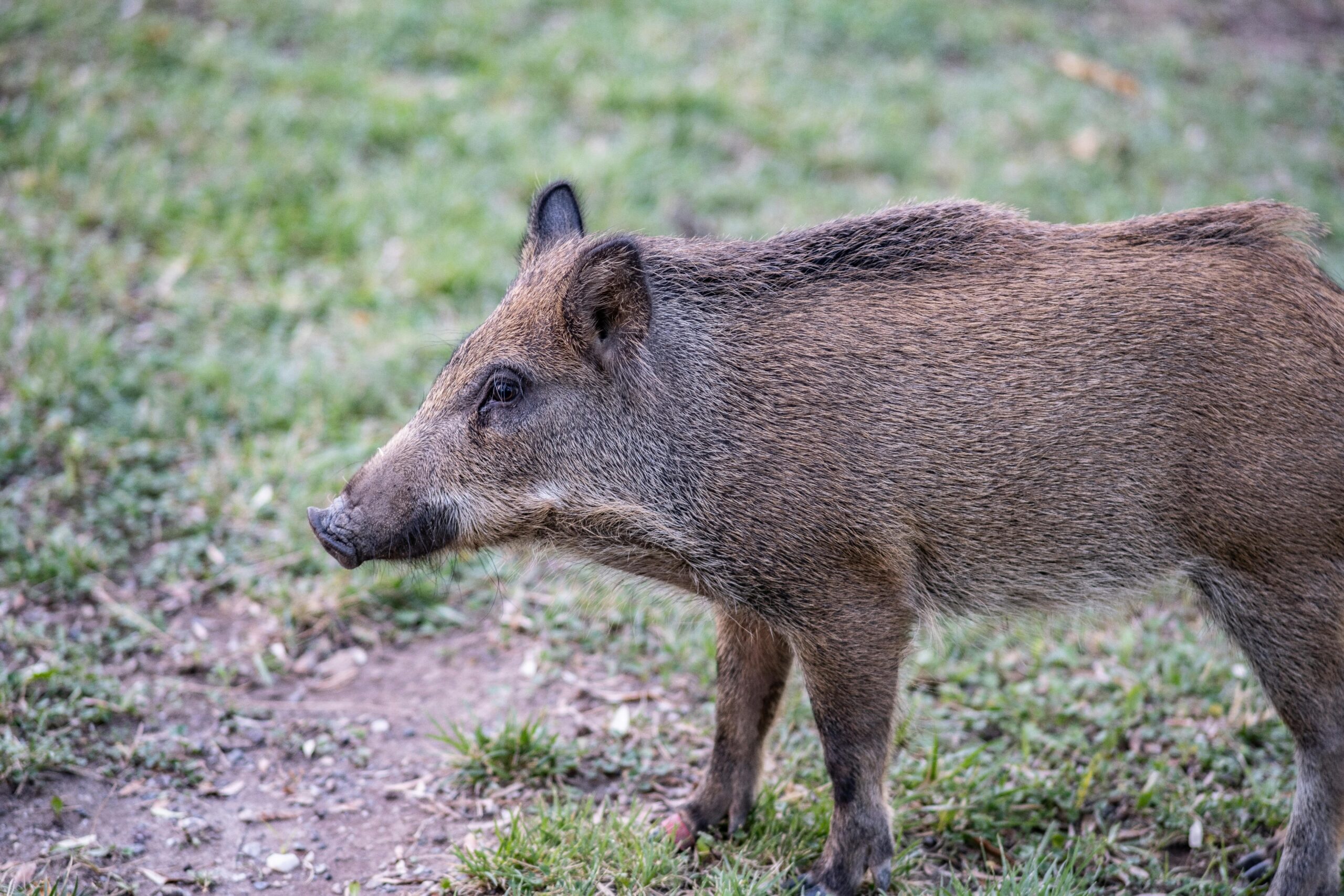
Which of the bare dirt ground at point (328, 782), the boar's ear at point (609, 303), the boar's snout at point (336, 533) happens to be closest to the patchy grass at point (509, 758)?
the bare dirt ground at point (328, 782)

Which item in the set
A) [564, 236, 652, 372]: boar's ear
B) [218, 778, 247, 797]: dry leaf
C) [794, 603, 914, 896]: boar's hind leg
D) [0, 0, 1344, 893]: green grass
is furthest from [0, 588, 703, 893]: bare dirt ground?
[564, 236, 652, 372]: boar's ear

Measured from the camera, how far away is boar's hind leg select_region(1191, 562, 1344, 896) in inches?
134

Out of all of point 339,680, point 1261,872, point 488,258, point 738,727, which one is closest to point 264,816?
point 339,680

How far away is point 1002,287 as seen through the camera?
3.57 meters

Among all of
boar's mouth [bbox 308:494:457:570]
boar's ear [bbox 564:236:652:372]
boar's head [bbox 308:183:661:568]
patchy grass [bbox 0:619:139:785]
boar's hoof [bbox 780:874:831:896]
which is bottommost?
boar's hoof [bbox 780:874:831:896]

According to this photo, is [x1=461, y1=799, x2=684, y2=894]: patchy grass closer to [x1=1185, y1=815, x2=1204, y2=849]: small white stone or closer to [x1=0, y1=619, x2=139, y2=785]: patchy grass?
[x1=0, y1=619, x2=139, y2=785]: patchy grass

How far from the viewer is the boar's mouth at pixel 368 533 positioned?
3371 mm

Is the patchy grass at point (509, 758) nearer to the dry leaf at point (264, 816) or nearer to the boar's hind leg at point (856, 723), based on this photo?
the dry leaf at point (264, 816)

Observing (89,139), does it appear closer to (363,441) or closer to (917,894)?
(363,441)

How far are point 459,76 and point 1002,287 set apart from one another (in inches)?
219

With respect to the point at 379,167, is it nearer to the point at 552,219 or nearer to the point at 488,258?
the point at 488,258

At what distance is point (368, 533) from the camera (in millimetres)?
3379

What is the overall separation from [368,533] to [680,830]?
1321mm

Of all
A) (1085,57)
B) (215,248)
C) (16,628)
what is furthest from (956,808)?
(1085,57)
